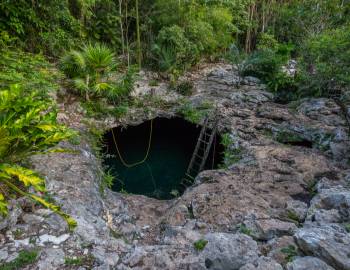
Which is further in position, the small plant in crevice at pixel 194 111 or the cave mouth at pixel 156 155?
the small plant in crevice at pixel 194 111

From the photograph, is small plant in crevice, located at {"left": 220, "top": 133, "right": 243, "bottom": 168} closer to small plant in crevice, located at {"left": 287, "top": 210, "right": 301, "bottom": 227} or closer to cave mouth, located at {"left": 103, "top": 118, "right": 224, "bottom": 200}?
cave mouth, located at {"left": 103, "top": 118, "right": 224, "bottom": 200}

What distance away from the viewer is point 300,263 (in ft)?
9.52

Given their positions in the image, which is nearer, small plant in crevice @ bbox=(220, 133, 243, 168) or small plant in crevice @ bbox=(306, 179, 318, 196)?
small plant in crevice @ bbox=(306, 179, 318, 196)

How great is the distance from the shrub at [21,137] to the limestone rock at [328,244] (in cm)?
253

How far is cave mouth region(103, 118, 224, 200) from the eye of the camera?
309 inches

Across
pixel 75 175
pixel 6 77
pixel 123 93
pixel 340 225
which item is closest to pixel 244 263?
pixel 340 225

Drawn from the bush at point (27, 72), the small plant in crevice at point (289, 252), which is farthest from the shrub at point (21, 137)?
the small plant in crevice at point (289, 252)

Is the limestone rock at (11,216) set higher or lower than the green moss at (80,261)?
higher

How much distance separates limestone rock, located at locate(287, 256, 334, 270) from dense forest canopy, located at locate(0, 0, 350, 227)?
2.87 metres

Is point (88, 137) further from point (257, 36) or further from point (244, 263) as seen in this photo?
point (257, 36)

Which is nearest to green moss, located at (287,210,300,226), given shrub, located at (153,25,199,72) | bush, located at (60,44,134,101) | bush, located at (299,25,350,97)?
bush, located at (299,25,350,97)

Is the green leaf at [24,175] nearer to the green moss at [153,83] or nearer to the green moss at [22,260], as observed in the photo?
the green moss at [22,260]

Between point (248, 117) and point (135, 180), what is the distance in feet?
10.4

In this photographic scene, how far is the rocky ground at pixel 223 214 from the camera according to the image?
3.29 metres
